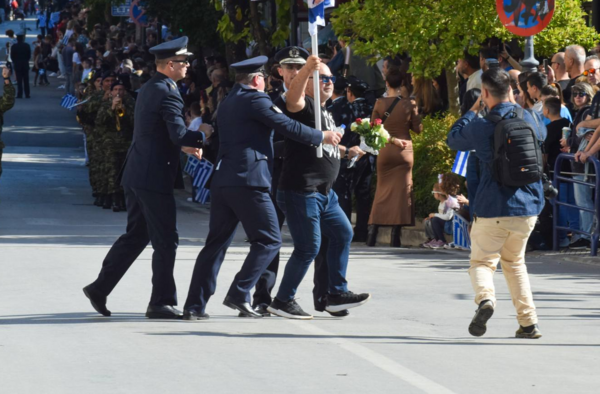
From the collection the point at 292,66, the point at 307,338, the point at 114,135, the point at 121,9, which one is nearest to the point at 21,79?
the point at 121,9

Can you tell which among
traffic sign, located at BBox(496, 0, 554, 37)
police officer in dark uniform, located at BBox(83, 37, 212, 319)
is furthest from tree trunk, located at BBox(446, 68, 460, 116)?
police officer in dark uniform, located at BBox(83, 37, 212, 319)

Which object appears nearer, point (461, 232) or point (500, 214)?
point (500, 214)

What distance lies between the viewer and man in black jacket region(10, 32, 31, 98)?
41.1 metres

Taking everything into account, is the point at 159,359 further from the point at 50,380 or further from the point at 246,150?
the point at 246,150

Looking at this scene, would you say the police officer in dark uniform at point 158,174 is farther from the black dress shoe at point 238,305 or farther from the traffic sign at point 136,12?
the traffic sign at point 136,12

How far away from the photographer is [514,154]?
27.9ft

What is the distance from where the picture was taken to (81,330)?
9.06m

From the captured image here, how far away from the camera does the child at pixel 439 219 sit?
47.7 feet

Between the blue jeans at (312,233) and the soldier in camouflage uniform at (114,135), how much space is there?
9.54 meters

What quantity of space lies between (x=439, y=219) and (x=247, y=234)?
5.61 meters

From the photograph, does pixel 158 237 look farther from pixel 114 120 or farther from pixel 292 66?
pixel 114 120

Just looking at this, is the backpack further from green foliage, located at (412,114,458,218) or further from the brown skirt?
green foliage, located at (412,114,458,218)

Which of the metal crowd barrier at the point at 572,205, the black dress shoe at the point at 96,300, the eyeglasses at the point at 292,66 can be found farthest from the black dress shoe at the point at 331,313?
the metal crowd barrier at the point at 572,205

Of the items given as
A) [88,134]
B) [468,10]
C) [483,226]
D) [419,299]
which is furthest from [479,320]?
[88,134]
